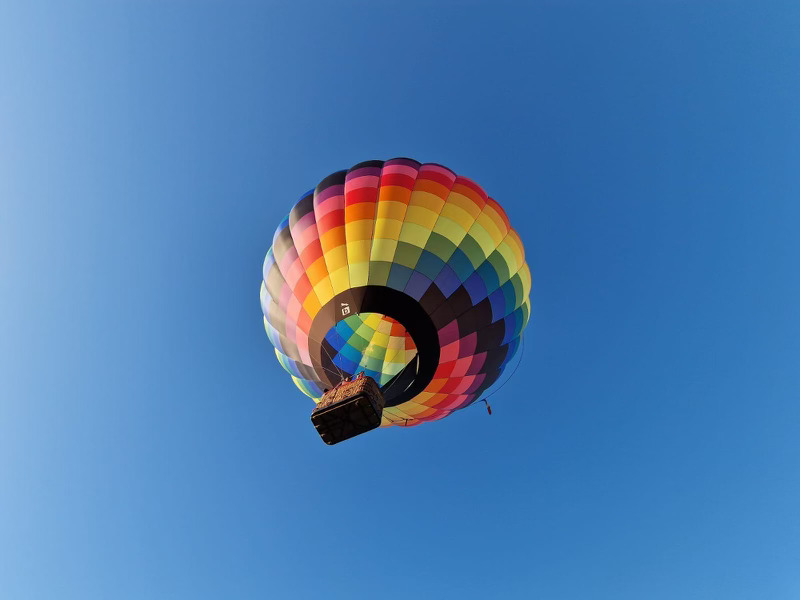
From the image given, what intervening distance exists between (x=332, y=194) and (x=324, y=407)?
13.0ft

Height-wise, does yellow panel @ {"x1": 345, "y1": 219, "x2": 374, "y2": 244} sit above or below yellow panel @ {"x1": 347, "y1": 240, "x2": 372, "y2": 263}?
above

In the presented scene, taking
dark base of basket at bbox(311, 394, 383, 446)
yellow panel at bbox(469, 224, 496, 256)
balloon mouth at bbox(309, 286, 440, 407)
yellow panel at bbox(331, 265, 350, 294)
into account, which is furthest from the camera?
yellow panel at bbox(469, 224, 496, 256)

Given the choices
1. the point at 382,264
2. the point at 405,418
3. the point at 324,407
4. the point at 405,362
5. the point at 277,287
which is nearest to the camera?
the point at 324,407

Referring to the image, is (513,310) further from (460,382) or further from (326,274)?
(326,274)

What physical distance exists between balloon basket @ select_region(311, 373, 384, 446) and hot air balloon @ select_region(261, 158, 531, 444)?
3.05 feet

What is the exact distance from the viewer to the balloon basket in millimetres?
5406

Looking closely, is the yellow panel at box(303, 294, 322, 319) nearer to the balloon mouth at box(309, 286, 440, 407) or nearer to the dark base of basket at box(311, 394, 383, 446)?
the balloon mouth at box(309, 286, 440, 407)

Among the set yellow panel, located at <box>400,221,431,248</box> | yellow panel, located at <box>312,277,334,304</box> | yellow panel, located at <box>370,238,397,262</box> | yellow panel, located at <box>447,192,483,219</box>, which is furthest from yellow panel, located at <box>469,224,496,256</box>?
yellow panel, located at <box>312,277,334,304</box>

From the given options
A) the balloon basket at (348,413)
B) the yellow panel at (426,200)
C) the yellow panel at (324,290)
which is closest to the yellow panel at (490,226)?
the yellow panel at (426,200)

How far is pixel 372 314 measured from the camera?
7.12m

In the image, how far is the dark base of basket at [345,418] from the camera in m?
5.40

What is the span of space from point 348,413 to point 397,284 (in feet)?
7.29

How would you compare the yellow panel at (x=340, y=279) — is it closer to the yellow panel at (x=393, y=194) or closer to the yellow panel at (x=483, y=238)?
the yellow panel at (x=393, y=194)

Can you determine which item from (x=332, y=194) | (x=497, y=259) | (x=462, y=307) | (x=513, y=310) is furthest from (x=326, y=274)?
(x=513, y=310)
